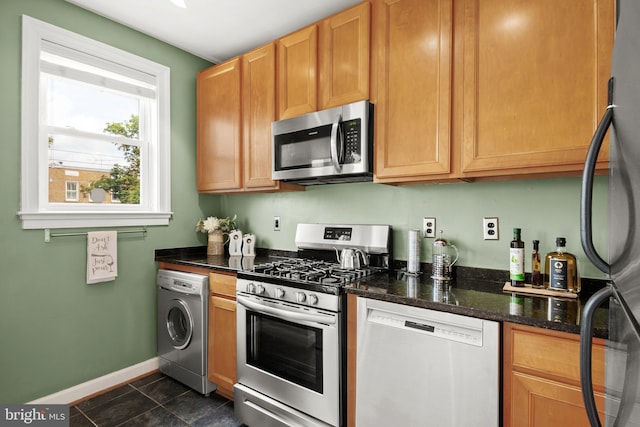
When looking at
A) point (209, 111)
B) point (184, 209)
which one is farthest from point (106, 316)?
point (209, 111)

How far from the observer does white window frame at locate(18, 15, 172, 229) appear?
2084 mm

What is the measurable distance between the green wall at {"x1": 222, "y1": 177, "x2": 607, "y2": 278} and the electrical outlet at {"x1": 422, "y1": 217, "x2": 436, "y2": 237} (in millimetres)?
28

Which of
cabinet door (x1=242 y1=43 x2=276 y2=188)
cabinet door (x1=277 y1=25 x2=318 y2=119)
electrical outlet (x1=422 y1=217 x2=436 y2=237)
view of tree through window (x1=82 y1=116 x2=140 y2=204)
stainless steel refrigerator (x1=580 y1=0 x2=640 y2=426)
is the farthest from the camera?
view of tree through window (x1=82 y1=116 x2=140 y2=204)

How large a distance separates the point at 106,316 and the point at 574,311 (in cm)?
282

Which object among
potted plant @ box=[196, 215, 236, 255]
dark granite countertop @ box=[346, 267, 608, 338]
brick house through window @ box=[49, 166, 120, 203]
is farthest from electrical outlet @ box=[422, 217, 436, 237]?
brick house through window @ box=[49, 166, 120, 203]

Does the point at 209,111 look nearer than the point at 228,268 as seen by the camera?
No

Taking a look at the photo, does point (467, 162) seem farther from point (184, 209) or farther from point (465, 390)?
point (184, 209)

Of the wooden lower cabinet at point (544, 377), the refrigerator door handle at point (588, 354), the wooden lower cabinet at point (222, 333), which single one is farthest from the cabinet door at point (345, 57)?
the refrigerator door handle at point (588, 354)

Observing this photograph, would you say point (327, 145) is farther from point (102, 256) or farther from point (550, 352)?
point (102, 256)

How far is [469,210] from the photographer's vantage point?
1.97 meters

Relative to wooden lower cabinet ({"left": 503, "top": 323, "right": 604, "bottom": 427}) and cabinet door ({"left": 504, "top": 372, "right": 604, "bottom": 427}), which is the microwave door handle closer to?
wooden lower cabinet ({"left": 503, "top": 323, "right": 604, "bottom": 427})

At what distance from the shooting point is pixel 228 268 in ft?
7.31

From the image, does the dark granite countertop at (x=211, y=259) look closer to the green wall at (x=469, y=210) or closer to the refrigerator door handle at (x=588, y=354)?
the green wall at (x=469, y=210)

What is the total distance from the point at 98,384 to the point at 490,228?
2815mm
